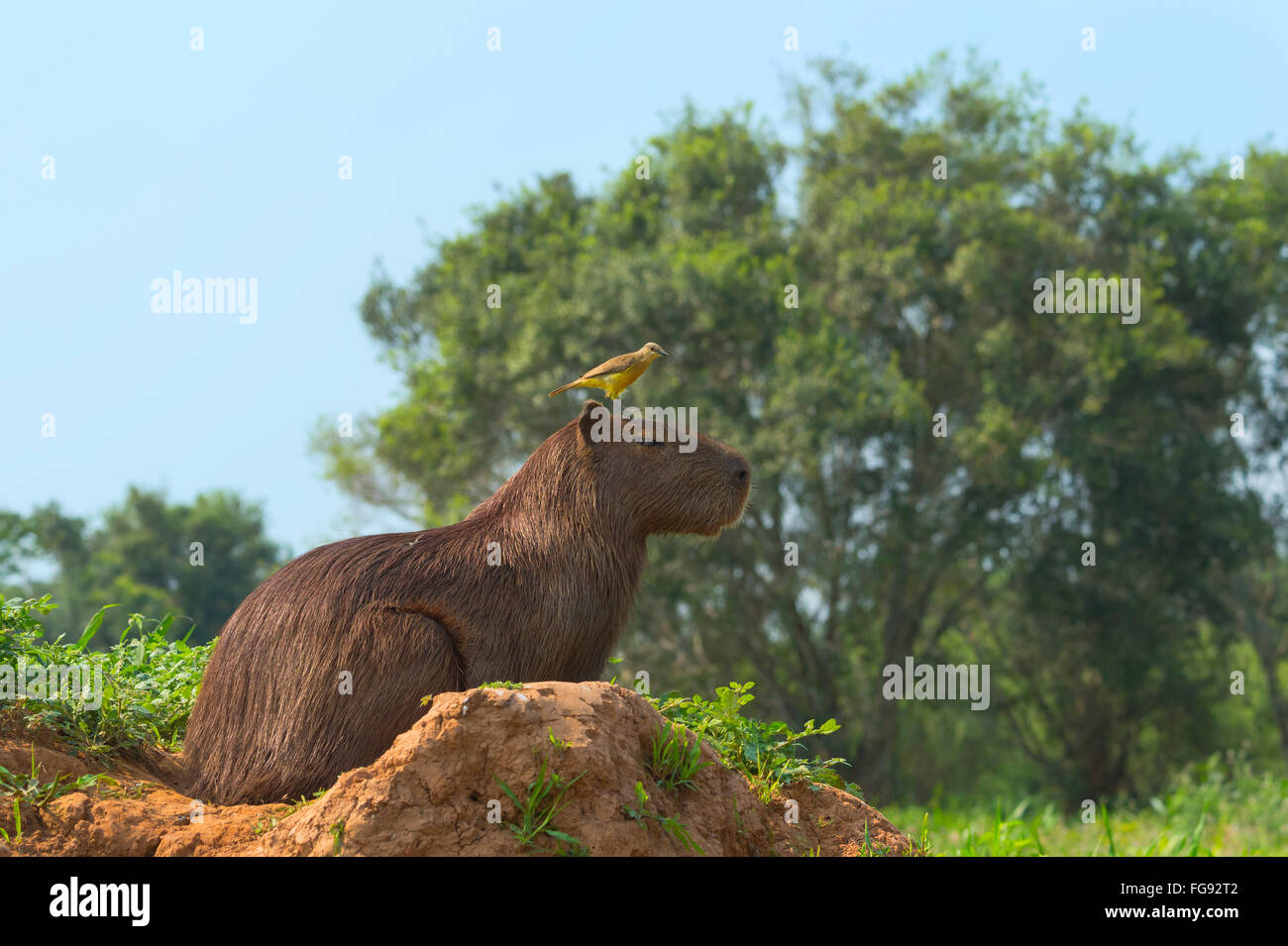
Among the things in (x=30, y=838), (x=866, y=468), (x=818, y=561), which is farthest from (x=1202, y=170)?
(x=30, y=838)

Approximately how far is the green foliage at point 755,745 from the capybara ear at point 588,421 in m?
1.07

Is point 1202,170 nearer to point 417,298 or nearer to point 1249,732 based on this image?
point 1249,732

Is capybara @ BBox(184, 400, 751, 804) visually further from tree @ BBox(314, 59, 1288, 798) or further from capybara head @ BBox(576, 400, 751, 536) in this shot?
tree @ BBox(314, 59, 1288, 798)

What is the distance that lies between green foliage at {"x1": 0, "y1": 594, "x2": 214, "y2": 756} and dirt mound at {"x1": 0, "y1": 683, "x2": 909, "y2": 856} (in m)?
0.64

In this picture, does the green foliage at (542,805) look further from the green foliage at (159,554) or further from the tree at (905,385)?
the green foliage at (159,554)

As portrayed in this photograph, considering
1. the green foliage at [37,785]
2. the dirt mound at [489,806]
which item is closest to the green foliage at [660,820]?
the dirt mound at [489,806]

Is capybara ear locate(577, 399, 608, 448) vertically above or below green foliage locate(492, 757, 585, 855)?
above

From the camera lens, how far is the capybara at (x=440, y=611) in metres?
3.84

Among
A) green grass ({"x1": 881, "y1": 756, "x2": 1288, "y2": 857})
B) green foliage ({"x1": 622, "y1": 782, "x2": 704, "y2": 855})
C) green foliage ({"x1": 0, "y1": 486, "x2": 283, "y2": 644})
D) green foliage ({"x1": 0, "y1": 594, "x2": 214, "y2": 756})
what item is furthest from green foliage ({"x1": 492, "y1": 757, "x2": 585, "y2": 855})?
green foliage ({"x1": 0, "y1": 486, "x2": 283, "y2": 644})

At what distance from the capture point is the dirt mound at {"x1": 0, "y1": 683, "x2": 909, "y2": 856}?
320 cm

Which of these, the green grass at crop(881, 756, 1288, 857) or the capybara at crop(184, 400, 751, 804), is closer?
the capybara at crop(184, 400, 751, 804)

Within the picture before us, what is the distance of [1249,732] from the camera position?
70.4 ft

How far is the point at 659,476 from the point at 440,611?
3.24 ft
